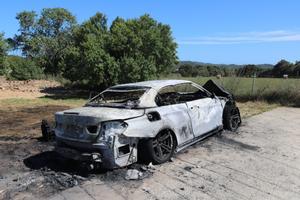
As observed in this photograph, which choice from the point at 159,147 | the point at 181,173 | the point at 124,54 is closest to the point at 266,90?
the point at 124,54

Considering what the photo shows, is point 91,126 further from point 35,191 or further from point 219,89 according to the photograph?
point 219,89

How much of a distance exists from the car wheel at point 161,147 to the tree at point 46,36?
40.6 meters

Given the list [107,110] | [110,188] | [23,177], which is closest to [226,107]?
[107,110]

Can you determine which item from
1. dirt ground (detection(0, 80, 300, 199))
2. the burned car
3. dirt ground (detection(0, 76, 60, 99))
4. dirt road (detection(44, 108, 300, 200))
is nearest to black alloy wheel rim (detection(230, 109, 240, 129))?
dirt ground (detection(0, 80, 300, 199))

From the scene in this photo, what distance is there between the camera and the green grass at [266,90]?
674 inches

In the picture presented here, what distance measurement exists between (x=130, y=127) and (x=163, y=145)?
95 cm

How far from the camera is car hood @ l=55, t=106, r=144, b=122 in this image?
20.4 ft

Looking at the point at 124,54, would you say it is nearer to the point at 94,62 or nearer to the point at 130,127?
the point at 94,62

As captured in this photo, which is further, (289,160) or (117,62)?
(117,62)

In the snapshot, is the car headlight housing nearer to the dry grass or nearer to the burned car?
the burned car

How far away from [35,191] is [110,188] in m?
1.08

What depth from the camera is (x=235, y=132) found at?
32.1 feet

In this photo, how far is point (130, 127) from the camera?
627cm

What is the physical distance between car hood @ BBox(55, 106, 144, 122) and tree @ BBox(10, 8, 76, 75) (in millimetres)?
40458
